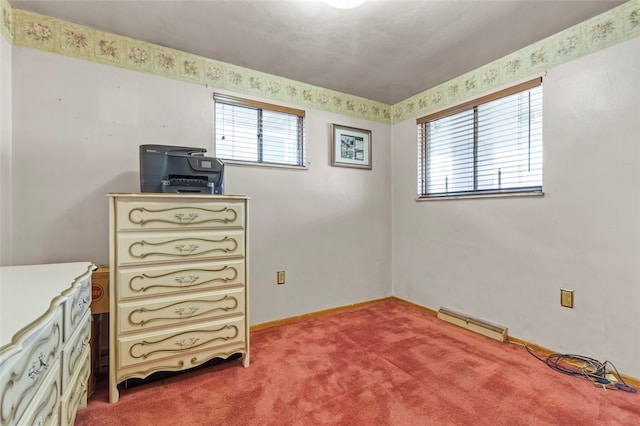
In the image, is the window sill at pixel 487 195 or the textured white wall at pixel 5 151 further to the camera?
the window sill at pixel 487 195

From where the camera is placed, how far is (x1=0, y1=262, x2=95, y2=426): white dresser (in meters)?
0.68

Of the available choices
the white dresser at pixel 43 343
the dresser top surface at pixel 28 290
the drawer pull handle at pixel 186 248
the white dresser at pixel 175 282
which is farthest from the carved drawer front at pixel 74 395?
the drawer pull handle at pixel 186 248

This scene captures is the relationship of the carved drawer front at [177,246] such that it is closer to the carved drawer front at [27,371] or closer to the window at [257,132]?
the carved drawer front at [27,371]

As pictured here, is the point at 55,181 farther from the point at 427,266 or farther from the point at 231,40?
the point at 427,266

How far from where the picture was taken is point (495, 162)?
8.18ft

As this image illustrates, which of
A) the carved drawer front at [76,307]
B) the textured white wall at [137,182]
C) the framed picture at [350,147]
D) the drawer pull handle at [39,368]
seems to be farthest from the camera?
the framed picture at [350,147]

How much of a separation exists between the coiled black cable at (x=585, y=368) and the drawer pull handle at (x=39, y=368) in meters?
2.65

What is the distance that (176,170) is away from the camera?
1854 mm

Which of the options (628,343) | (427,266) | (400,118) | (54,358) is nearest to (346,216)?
(427,266)

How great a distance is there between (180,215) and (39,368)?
103cm

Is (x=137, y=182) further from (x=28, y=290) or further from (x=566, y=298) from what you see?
(x=566, y=298)

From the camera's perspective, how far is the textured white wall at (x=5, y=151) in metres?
1.71

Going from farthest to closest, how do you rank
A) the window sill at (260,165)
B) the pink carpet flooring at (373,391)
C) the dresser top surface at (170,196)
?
the window sill at (260,165) < the dresser top surface at (170,196) < the pink carpet flooring at (373,391)

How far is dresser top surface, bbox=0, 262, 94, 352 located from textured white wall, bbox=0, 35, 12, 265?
0.63m
